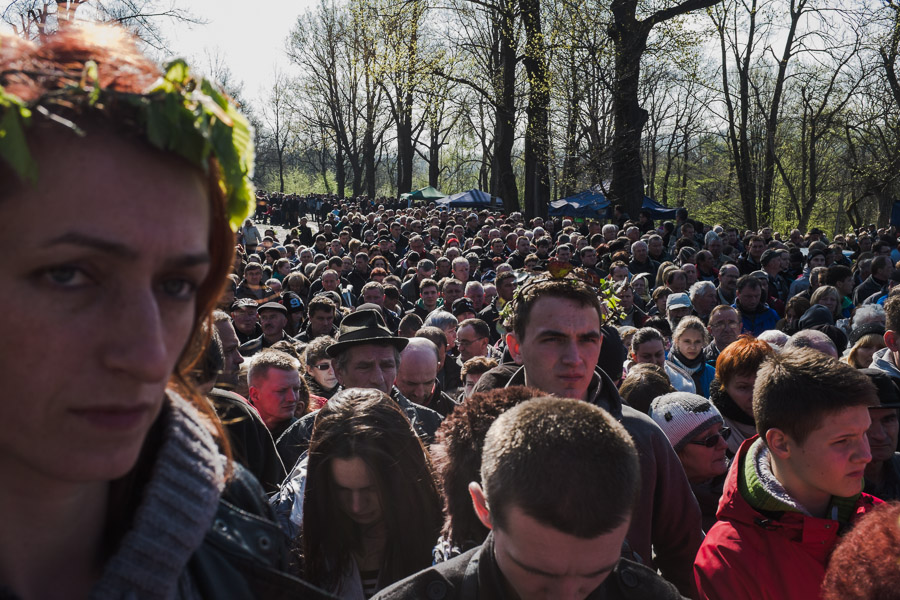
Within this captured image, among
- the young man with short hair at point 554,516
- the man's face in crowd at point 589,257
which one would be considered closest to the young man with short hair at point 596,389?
the young man with short hair at point 554,516

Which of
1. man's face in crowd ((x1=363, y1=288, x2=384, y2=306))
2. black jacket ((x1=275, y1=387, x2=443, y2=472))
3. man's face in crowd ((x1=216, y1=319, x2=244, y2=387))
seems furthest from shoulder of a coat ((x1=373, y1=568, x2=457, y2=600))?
man's face in crowd ((x1=363, y1=288, x2=384, y2=306))

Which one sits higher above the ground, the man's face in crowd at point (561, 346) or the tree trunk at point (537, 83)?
the tree trunk at point (537, 83)

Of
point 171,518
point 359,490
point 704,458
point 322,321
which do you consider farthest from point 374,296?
point 171,518

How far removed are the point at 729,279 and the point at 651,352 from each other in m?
4.33

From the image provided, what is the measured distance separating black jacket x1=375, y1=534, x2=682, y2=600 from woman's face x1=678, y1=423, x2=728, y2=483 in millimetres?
2068

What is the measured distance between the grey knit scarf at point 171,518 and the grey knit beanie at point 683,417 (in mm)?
3202

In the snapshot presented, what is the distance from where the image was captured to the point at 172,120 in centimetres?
110

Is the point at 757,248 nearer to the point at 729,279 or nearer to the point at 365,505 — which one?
the point at 729,279

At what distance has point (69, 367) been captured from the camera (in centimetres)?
102

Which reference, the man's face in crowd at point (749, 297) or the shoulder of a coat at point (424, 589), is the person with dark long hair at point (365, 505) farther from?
the man's face in crowd at point (749, 297)

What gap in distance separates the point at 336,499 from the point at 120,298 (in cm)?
236

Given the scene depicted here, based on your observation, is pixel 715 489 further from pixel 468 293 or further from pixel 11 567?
pixel 468 293

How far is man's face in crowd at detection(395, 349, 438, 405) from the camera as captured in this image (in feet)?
18.7

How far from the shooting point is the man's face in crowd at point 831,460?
9.40ft
